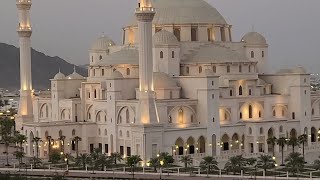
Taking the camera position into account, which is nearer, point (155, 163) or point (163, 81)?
point (155, 163)

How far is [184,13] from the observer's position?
85.4 meters

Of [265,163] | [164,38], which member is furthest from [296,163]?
[164,38]

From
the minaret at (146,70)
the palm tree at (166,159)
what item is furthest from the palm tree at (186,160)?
the minaret at (146,70)

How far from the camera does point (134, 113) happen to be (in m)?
74.1

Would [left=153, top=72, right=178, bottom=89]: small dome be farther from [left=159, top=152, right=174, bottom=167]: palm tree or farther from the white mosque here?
[left=159, top=152, right=174, bottom=167]: palm tree

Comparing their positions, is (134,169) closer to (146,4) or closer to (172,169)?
(172,169)

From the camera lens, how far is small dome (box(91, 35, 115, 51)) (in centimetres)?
8994

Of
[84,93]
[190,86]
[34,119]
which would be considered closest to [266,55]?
[190,86]

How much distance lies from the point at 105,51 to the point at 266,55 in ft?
54.3

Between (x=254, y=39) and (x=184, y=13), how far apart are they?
7.60 metres

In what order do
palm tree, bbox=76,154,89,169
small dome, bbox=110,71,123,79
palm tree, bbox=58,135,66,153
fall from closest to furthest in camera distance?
1. palm tree, bbox=76,154,89,169
2. small dome, bbox=110,71,123,79
3. palm tree, bbox=58,135,66,153

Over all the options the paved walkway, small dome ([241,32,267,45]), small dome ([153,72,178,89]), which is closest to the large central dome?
small dome ([241,32,267,45])

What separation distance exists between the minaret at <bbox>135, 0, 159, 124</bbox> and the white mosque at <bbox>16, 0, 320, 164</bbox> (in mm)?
82

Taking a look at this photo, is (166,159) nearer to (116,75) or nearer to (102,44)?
(116,75)
